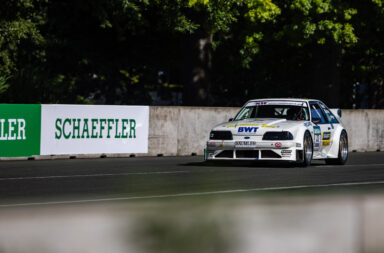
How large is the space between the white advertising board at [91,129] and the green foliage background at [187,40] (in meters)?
6.39

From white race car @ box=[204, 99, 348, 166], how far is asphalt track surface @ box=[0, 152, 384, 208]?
1.04 ft

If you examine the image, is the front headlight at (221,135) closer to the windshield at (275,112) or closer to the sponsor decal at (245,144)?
the sponsor decal at (245,144)

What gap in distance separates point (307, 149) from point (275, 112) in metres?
1.23

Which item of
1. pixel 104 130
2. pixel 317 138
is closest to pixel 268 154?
pixel 317 138

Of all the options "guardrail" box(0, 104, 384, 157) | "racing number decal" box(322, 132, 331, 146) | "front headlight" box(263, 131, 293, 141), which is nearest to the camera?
"front headlight" box(263, 131, 293, 141)

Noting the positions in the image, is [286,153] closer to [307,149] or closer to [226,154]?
[307,149]

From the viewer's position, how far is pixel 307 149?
57.5ft

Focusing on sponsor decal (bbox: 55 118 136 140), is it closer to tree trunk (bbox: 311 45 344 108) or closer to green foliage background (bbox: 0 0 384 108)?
green foliage background (bbox: 0 0 384 108)

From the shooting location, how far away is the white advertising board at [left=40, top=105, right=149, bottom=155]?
68.9 ft

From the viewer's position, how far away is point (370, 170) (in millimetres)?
17594

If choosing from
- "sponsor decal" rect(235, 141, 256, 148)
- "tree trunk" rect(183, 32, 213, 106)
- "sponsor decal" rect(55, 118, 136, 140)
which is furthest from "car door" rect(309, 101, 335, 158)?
"tree trunk" rect(183, 32, 213, 106)

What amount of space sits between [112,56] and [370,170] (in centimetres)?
2317

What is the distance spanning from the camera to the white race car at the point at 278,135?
666 inches

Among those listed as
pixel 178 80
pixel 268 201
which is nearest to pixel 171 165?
pixel 268 201
